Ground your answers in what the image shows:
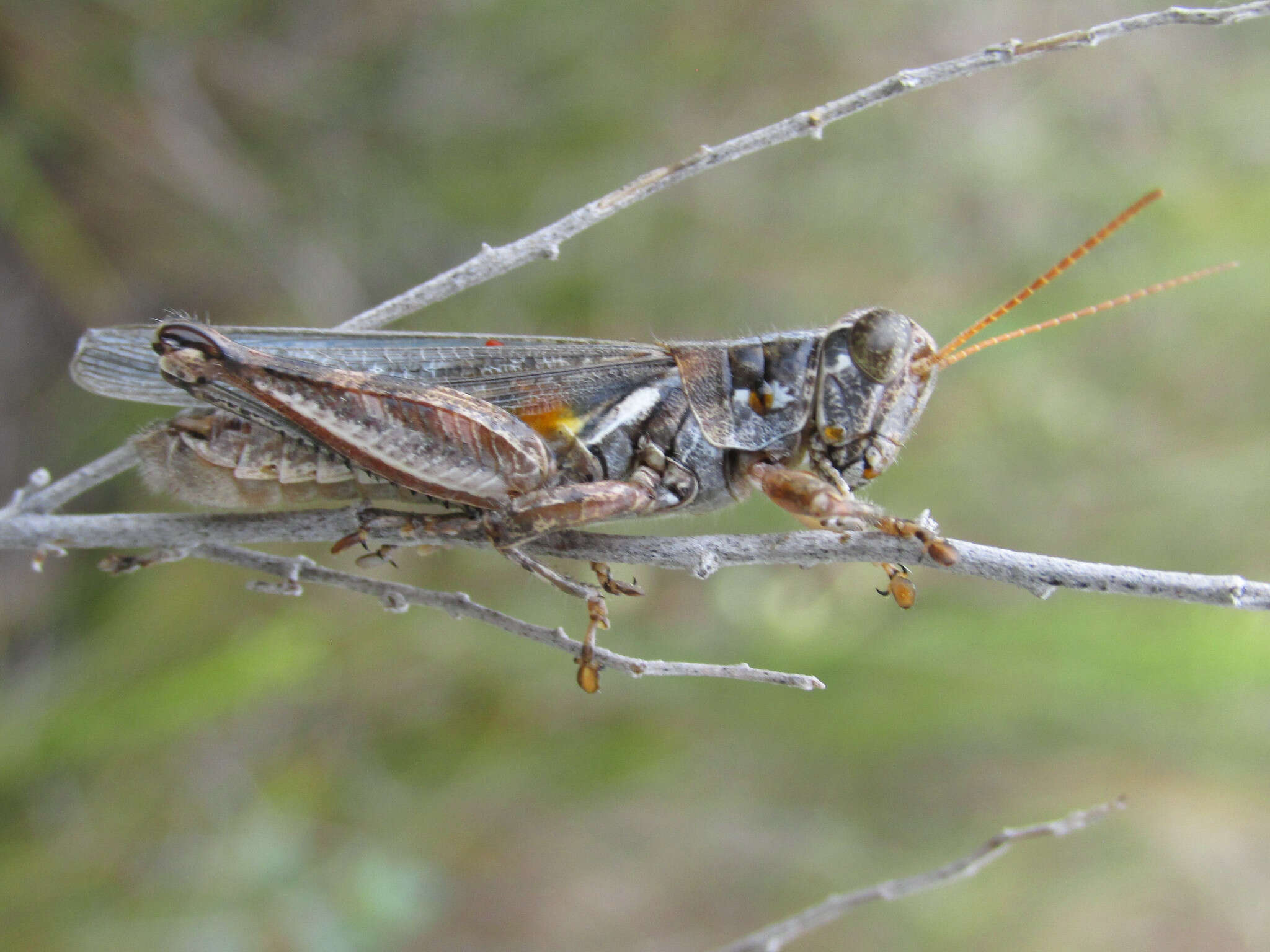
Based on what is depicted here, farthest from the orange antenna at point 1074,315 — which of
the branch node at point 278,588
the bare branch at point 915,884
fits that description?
the branch node at point 278,588

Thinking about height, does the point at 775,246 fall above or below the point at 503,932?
above

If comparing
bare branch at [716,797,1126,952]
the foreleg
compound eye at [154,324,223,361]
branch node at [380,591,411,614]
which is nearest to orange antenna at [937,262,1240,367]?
the foreleg

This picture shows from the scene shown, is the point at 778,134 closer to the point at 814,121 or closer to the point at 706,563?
the point at 814,121

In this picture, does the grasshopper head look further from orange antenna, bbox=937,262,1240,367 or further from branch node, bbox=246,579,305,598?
branch node, bbox=246,579,305,598

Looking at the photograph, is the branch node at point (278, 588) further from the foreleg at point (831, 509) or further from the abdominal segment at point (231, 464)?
the foreleg at point (831, 509)

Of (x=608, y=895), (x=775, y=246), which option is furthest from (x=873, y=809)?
(x=775, y=246)

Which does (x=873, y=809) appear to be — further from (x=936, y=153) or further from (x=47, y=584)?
(x=47, y=584)
